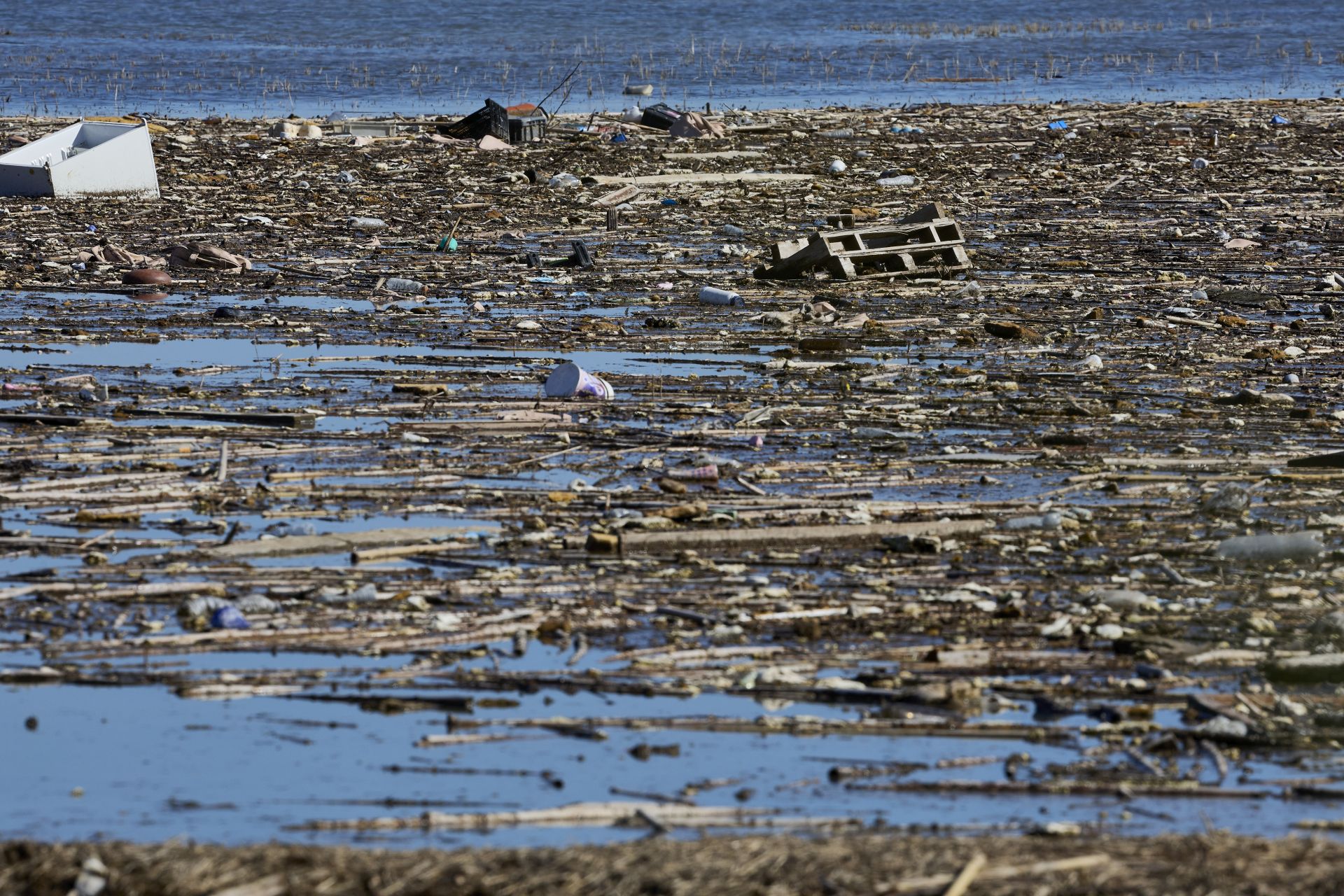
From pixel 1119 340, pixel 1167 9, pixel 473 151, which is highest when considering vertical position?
pixel 1167 9

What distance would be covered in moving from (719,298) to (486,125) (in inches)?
514

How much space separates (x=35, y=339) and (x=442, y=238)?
494cm

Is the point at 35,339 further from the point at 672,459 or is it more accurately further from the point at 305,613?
the point at 305,613

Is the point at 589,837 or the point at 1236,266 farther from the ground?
the point at 1236,266

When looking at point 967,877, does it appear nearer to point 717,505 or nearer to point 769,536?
point 769,536

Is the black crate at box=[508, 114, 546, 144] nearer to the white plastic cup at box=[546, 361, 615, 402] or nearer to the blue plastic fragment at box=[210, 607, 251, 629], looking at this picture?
the white plastic cup at box=[546, 361, 615, 402]

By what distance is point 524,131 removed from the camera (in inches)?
978

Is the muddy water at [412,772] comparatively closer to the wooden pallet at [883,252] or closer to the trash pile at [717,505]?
the trash pile at [717,505]

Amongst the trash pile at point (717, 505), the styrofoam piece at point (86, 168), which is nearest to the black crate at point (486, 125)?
the styrofoam piece at point (86, 168)

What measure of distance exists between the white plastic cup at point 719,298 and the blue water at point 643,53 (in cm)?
1897

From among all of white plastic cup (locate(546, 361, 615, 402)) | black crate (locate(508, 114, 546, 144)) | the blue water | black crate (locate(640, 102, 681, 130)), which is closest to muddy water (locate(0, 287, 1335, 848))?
white plastic cup (locate(546, 361, 615, 402))

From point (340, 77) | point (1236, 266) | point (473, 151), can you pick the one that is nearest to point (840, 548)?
point (1236, 266)

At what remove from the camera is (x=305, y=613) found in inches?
245

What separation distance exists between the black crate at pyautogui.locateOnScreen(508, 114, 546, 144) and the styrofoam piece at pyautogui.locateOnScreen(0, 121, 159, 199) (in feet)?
21.1
